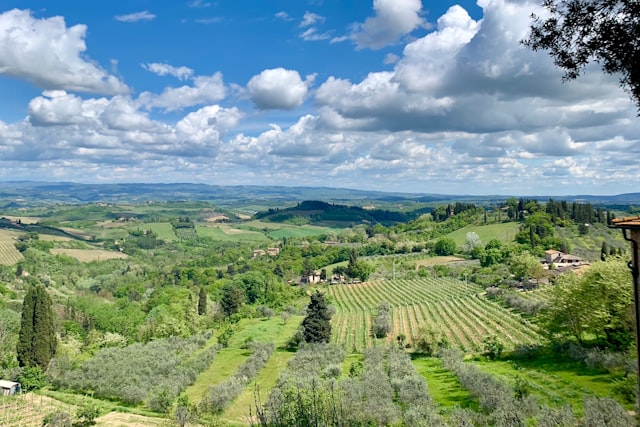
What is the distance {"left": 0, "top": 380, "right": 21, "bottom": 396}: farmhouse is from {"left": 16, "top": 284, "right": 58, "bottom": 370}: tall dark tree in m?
4.50

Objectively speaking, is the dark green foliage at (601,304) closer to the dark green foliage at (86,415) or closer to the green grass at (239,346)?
the green grass at (239,346)

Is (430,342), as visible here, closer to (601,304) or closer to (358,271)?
(601,304)

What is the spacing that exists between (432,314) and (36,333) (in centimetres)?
4389

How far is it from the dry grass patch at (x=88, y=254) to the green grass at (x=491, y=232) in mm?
110728

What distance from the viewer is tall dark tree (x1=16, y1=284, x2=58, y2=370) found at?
41.3 m

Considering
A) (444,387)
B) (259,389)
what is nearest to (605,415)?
(444,387)

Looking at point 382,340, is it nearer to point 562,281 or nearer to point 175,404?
point 562,281

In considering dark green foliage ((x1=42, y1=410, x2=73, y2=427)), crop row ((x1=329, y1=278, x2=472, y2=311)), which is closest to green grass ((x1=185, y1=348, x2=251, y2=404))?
dark green foliage ((x1=42, y1=410, x2=73, y2=427))

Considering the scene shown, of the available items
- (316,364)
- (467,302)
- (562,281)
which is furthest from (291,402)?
(467,302)

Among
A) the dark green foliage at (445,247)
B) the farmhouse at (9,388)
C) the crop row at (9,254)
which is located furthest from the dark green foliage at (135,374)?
the crop row at (9,254)

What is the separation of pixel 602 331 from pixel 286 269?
96.9 meters

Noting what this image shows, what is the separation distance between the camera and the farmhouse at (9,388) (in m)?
35.0

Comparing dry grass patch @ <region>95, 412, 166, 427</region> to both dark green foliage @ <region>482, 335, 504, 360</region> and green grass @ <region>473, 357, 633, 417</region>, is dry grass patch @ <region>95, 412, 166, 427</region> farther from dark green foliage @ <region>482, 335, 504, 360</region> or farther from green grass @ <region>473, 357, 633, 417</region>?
dark green foliage @ <region>482, 335, 504, 360</region>

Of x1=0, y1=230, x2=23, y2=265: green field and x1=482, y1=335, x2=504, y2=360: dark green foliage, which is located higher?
x1=482, y1=335, x2=504, y2=360: dark green foliage
